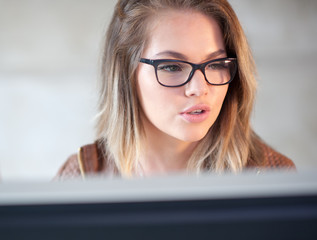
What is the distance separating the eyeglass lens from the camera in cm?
64

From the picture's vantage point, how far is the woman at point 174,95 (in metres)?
0.66

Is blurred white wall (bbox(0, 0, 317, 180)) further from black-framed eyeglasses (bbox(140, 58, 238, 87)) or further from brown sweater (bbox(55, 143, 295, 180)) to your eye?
black-framed eyeglasses (bbox(140, 58, 238, 87))

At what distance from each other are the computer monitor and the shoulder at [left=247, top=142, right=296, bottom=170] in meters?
0.55

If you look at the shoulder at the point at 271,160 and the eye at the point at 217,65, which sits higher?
the eye at the point at 217,65

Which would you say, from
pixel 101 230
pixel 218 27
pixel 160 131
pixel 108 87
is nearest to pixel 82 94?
pixel 108 87

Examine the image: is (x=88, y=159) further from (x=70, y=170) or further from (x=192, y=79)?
(x=192, y=79)

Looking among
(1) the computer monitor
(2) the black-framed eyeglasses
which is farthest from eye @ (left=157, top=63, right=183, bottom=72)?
(1) the computer monitor

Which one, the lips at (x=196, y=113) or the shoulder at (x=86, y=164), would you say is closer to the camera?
the lips at (x=196, y=113)

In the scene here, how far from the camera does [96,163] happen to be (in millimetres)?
812

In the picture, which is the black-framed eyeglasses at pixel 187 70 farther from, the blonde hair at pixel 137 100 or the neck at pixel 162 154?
the neck at pixel 162 154

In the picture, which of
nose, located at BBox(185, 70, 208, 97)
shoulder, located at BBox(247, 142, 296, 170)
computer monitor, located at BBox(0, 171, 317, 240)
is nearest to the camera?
computer monitor, located at BBox(0, 171, 317, 240)

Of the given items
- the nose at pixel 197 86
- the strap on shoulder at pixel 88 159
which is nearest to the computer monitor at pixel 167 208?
the nose at pixel 197 86

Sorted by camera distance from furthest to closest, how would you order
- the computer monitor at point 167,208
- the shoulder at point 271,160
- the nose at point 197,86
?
1. the shoulder at point 271,160
2. the nose at point 197,86
3. the computer monitor at point 167,208

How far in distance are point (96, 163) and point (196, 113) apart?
288 mm
